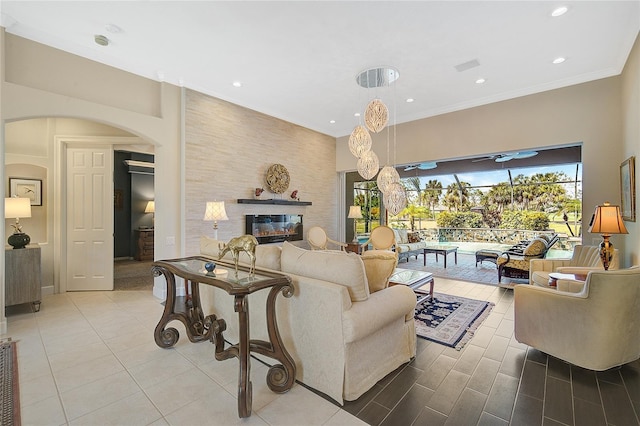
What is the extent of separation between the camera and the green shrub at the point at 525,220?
8680 mm

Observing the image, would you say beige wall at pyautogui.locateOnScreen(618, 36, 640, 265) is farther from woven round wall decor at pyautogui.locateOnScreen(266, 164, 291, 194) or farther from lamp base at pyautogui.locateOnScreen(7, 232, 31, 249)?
lamp base at pyautogui.locateOnScreen(7, 232, 31, 249)

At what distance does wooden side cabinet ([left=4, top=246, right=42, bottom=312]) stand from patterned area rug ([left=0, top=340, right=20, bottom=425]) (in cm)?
A: 102

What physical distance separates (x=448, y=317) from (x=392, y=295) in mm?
1804

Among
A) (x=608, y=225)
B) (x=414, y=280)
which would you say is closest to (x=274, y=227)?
(x=414, y=280)

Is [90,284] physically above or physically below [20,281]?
below

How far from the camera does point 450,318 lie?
365cm

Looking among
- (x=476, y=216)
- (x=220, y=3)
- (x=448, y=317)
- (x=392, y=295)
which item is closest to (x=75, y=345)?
(x=392, y=295)

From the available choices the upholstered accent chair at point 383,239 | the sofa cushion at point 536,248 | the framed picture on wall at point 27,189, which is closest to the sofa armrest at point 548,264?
the sofa cushion at point 536,248

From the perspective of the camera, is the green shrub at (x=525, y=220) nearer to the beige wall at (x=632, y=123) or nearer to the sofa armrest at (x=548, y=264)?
the beige wall at (x=632, y=123)

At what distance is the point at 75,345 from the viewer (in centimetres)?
290

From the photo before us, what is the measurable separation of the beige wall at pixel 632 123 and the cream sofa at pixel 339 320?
119 inches

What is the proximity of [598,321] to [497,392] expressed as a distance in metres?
1.07

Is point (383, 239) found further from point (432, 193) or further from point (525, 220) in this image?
point (525, 220)

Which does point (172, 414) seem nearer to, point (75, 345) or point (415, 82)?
point (75, 345)
